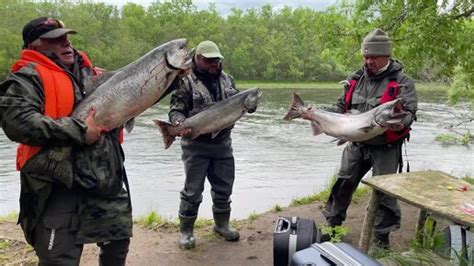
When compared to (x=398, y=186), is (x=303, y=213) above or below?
below

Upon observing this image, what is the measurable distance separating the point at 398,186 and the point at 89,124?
209 centimetres

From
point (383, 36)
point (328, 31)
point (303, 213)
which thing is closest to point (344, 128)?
point (383, 36)

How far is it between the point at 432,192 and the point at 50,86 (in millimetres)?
2516

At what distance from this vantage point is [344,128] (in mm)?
4488

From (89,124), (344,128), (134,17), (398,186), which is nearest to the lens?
(89,124)

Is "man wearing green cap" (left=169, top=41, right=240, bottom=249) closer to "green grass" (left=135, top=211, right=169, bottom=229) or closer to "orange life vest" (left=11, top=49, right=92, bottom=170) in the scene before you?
"green grass" (left=135, top=211, right=169, bottom=229)

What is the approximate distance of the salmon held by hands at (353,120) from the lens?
4.19 m

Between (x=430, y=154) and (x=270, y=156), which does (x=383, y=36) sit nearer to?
(x=270, y=156)

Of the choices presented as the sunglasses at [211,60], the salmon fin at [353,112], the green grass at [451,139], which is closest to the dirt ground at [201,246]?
the salmon fin at [353,112]

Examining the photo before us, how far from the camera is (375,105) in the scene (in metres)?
4.50

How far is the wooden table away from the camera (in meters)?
3.04

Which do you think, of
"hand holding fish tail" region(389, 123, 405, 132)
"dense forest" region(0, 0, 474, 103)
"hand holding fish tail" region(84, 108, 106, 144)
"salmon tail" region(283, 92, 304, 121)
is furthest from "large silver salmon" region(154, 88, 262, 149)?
"dense forest" region(0, 0, 474, 103)

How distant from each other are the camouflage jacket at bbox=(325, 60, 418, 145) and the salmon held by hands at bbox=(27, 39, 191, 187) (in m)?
2.03

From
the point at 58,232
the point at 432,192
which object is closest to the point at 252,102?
the point at 432,192
